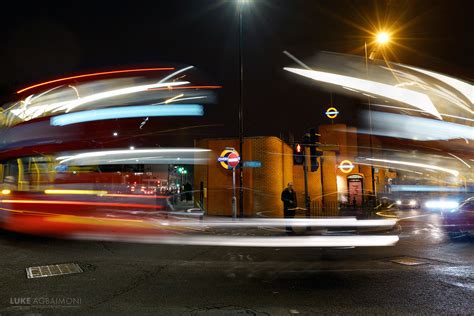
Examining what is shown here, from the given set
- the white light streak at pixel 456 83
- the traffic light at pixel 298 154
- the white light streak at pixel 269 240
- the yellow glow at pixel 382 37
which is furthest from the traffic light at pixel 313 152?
the yellow glow at pixel 382 37

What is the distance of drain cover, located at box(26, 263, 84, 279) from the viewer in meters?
6.76

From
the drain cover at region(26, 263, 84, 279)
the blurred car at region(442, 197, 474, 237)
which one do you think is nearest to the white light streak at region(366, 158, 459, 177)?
the blurred car at region(442, 197, 474, 237)

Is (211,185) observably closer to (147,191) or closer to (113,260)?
(147,191)

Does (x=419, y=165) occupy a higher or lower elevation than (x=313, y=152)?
higher

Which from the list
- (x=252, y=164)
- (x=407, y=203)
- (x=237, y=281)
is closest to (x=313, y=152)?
(x=252, y=164)

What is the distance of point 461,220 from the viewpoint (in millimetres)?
11812

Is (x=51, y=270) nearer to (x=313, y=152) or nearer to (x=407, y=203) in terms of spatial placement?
(x=313, y=152)

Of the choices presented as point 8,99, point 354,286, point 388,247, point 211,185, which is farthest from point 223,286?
point 211,185

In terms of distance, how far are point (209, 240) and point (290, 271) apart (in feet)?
15.1

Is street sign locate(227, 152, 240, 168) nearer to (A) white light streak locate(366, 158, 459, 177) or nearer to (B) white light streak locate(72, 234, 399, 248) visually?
(B) white light streak locate(72, 234, 399, 248)

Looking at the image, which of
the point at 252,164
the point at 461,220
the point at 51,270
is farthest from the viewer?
the point at 252,164

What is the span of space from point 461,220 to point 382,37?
10.3 m

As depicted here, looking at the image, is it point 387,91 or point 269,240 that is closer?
point 269,240

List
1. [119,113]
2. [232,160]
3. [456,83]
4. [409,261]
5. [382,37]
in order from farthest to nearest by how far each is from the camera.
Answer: [382,37], [456,83], [232,160], [119,113], [409,261]
